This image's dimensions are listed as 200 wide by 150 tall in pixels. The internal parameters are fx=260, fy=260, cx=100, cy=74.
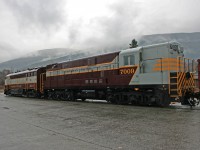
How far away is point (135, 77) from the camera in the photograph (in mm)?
17281

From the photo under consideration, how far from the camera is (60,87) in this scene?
1040 inches

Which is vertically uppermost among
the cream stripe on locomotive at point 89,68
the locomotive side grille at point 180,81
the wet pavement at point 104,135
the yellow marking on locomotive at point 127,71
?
the cream stripe on locomotive at point 89,68

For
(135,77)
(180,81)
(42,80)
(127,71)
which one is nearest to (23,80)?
(42,80)

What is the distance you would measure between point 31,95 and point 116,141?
93.5ft

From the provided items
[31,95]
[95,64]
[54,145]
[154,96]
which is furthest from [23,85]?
[54,145]

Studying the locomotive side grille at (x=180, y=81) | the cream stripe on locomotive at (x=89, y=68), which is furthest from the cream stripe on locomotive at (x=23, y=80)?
the locomotive side grille at (x=180, y=81)

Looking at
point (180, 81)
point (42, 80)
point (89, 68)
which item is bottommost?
point (180, 81)

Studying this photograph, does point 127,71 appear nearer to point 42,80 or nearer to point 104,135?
point 104,135

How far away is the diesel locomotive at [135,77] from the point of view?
15.4 metres

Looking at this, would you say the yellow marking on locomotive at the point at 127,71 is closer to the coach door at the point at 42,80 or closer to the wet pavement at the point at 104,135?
the wet pavement at the point at 104,135

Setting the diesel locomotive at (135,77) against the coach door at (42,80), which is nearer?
the diesel locomotive at (135,77)

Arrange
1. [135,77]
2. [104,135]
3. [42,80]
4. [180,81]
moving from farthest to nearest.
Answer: [42,80]
[135,77]
[180,81]
[104,135]

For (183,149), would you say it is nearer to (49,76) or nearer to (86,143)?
(86,143)

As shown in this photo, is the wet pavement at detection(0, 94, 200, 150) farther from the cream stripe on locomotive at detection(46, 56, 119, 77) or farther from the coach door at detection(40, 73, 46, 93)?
the coach door at detection(40, 73, 46, 93)
